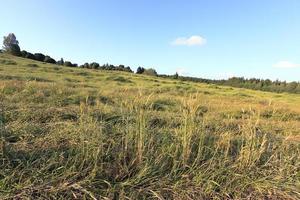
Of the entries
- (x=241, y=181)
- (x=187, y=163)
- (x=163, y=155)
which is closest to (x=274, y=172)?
(x=241, y=181)

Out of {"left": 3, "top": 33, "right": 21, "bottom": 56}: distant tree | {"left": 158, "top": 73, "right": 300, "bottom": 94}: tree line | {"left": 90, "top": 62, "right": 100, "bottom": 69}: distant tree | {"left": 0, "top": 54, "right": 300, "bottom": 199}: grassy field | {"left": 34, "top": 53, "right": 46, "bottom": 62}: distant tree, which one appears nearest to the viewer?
{"left": 0, "top": 54, "right": 300, "bottom": 199}: grassy field

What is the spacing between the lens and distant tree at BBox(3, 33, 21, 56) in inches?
2378

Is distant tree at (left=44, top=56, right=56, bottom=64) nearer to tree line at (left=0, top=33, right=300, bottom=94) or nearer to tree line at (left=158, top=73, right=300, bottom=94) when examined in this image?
tree line at (left=0, top=33, right=300, bottom=94)

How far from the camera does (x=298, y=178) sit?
12.5 ft

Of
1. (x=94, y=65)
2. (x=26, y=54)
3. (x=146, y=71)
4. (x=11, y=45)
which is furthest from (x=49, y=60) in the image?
(x=146, y=71)

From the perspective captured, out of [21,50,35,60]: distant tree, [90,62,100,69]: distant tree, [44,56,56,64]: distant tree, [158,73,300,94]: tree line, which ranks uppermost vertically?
[21,50,35,60]: distant tree

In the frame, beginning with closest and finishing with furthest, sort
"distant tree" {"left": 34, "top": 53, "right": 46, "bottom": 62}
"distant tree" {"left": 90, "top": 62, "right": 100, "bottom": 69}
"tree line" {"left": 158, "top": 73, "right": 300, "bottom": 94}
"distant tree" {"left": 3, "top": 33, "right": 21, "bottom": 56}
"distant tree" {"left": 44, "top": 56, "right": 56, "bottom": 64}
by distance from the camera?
1. "distant tree" {"left": 3, "top": 33, "right": 21, "bottom": 56}
2. "distant tree" {"left": 34, "top": 53, "right": 46, "bottom": 62}
3. "distant tree" {"left": 44, "top": 56, "right": 56, "bottom": 64}
4. "distant tree" {"left": 90, "top": 62, "right": 100, "bottom": 69}
5. "tree line" {"left": 158, "top": 73, "right": 300, "bottom": 94}

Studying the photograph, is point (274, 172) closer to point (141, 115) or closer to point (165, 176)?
point (165, 176)

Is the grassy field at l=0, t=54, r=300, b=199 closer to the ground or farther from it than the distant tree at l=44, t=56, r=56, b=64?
farther from it

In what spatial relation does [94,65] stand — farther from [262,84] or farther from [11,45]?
[262,84]

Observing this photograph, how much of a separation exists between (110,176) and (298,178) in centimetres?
205

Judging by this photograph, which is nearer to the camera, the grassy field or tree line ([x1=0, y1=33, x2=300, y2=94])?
the grassy field

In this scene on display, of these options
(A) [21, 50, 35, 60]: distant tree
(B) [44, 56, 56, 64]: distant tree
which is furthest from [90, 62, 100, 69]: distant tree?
(A) [21, 50, 35, 60]: distant tree

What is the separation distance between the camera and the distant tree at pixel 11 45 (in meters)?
60.4
